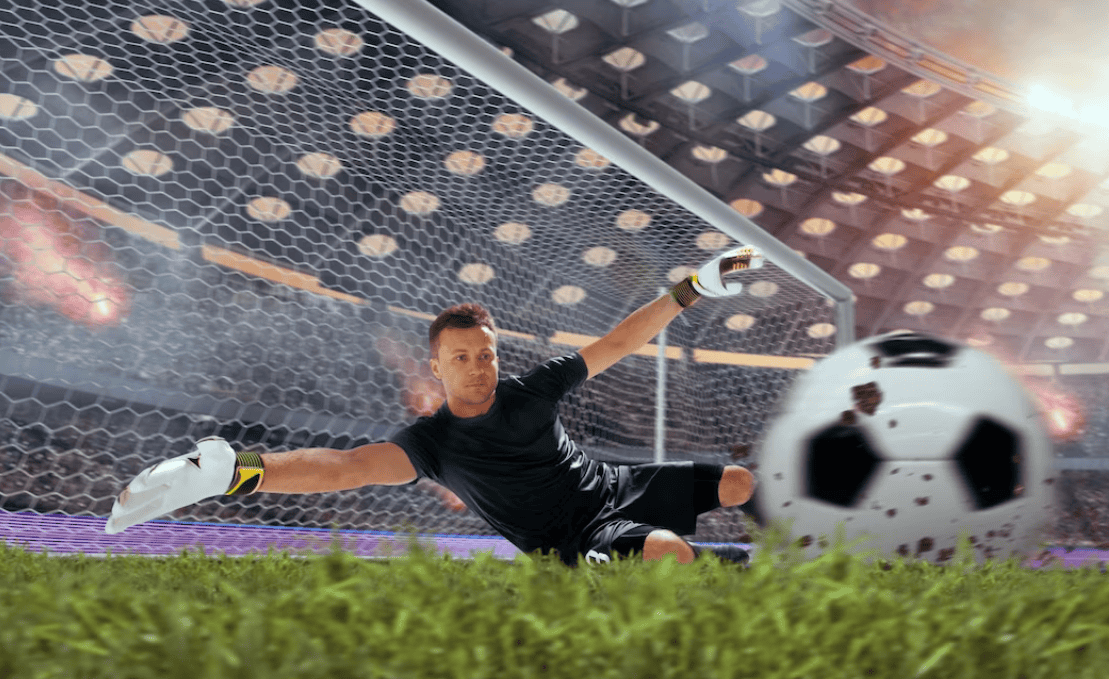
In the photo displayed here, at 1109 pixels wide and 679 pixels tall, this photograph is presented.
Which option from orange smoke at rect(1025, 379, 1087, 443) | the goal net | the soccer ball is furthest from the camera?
orange smoke at rect(1025, 379, 1087, 443)

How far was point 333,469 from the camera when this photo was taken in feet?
6.04

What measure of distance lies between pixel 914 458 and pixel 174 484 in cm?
150

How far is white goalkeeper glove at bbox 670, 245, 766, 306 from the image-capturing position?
8.09 ft

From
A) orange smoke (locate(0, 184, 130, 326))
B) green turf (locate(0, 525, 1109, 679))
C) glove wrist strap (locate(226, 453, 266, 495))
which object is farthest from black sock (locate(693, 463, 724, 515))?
orange smoke (locate(0, 184, 130, 326))

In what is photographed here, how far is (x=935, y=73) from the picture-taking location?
18.3 m

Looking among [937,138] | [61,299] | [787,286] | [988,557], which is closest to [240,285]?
[61,299]

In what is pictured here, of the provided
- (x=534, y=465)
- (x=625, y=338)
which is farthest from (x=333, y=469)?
(x=625, y=338)

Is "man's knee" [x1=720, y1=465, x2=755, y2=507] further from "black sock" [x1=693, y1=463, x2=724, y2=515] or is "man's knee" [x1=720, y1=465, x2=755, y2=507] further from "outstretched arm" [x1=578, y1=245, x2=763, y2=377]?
"outstretched arm" [x1=578, y1=245, x2=763, y2=377]

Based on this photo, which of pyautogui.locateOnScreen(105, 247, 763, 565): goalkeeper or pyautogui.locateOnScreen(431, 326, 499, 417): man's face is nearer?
pyautogui.locateOnScreen(105, 247, 763, 565): goalkeeper

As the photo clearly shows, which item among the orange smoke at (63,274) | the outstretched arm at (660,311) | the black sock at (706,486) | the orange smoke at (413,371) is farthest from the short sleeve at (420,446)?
the orange smoke at (63,274)

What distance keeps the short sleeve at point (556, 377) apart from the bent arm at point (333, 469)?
0.43m

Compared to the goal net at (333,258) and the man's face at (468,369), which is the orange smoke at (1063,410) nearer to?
the goal net at (333,258)

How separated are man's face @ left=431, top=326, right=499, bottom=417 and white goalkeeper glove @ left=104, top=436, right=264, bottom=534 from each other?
655 mm

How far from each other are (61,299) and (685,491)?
9.98m
